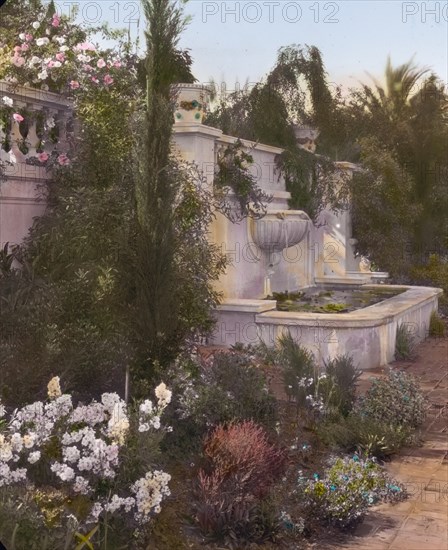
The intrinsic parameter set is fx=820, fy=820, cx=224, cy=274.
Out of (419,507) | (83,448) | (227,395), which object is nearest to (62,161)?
(227,395)

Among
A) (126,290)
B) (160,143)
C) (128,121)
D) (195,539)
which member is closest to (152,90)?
(160,143)

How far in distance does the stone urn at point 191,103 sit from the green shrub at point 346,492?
5516 mm

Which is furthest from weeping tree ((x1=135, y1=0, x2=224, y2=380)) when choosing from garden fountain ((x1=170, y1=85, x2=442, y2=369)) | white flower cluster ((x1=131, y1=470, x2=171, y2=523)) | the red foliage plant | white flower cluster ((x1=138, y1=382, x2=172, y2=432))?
garden fountain ((x1=170, y1=85, x2=442, y2=369))

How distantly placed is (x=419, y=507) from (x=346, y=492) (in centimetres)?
70

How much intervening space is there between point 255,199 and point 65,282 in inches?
177

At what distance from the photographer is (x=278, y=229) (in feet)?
40.2

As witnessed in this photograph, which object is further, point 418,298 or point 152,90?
point 418,298

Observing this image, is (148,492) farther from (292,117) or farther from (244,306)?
(292,117)

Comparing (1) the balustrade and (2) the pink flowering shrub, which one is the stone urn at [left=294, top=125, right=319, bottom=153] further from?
(1) the balustrade

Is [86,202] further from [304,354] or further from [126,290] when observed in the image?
[304,354]

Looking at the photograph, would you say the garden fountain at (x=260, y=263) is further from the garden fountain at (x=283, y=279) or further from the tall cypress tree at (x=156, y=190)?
the tall cypress tree at (x=156, y=190)

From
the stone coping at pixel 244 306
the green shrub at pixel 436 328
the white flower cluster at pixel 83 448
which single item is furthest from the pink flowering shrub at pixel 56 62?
the green shrub at pixel 436 328

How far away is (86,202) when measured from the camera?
8055mm

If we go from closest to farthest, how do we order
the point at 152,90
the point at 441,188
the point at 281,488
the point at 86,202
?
1. the point at 281,488
2. the point at 152,90
3. the point at 86,202
4. the point at 441,188
